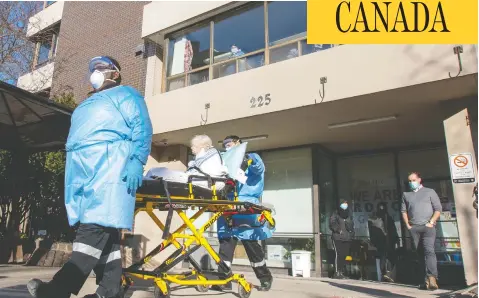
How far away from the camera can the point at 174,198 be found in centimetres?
359

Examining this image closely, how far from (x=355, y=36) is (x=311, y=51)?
1250mm

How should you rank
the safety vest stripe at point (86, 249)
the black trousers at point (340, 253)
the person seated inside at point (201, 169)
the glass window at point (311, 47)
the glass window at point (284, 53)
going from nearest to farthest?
the safety vest stripe at point (86, 249) → the person seated inside at point (201, 169) → the glass window at point (311, 47) → the glass window at point (284, 53) → the black trousers at point (340, 253)

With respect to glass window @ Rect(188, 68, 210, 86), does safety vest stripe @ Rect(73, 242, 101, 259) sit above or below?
below

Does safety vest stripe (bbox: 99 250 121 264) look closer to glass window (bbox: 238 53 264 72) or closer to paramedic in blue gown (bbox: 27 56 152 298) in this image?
paramedic in blue gown (bbox: 27 56 152 298)

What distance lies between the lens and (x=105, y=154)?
2.90 metres

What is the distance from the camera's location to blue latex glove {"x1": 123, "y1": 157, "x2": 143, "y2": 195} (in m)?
A: 2.89

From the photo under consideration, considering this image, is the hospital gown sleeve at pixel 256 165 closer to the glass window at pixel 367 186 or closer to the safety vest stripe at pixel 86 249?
the safety vest stripe at pixel 86 249

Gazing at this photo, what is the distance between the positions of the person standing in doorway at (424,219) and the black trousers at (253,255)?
2837mm

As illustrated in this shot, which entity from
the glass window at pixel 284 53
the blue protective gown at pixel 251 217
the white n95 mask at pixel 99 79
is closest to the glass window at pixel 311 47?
the glass window at pixel 284 53

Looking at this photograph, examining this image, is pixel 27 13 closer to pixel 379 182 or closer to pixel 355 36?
pixel 355 36

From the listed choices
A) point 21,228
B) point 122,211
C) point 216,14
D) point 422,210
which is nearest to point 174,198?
point 122,211

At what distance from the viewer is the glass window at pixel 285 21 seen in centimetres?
823

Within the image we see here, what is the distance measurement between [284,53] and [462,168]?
4114 mm

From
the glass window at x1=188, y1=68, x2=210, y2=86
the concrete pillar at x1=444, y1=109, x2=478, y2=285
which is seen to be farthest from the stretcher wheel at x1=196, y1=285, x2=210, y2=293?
the glass window at x1=188, y1=68, x2=210, y2=86
